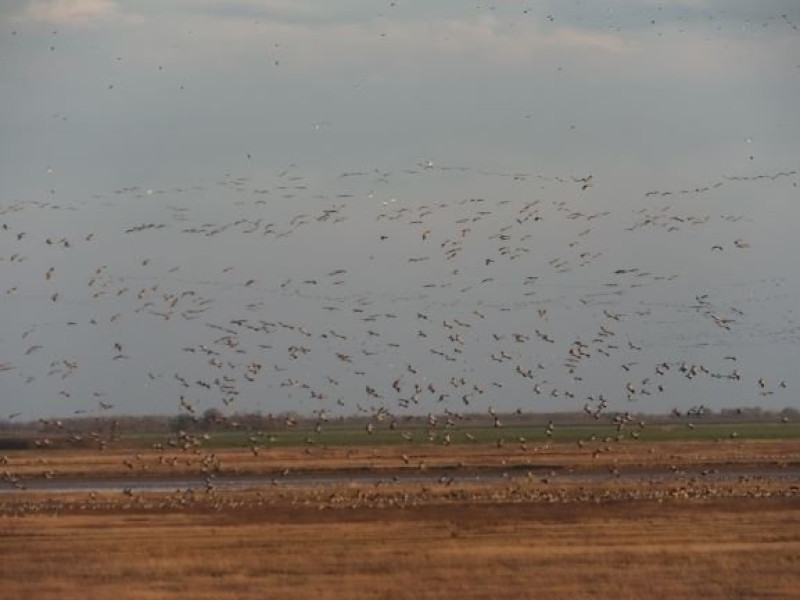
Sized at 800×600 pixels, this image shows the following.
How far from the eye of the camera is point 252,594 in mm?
34000

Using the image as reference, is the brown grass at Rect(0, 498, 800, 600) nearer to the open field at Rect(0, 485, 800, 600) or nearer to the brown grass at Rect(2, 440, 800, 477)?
the open field at Rect(0, 485, 800, 600)

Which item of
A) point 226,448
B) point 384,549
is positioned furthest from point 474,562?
point 226,448

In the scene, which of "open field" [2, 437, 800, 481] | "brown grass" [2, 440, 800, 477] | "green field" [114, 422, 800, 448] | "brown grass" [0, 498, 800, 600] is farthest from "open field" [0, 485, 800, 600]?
"green field" [114, 422, 800, 448]

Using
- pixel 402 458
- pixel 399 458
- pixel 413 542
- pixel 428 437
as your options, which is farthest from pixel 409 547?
pixel 428 437

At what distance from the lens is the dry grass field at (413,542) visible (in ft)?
115

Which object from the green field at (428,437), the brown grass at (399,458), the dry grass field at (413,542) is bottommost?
the green field at (428,437)

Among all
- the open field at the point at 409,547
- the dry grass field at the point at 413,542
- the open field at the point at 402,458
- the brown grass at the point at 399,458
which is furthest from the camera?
the brown grass at the point at 399,458

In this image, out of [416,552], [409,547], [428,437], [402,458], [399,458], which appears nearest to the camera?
[416,552]

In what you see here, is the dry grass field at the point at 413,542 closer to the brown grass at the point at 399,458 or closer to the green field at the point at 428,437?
the brown grass at the point at 399,458

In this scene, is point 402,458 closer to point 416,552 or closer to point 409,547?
point 409,547

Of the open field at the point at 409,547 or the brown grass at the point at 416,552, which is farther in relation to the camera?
the open field at the point at 409,547

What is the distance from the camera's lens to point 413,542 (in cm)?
4394

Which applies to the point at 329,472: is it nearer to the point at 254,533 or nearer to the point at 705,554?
the point at 254,533

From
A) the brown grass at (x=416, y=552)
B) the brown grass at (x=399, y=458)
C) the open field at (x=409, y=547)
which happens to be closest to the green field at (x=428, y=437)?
the brown grass at (x=399, y=458)
